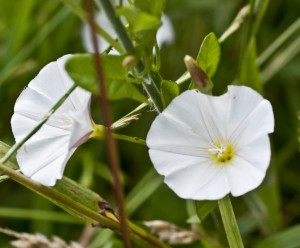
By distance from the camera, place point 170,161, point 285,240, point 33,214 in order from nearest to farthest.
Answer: point 170,161 → point 285,240 → point 33,214

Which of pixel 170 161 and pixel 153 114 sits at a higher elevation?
pixel 153 114

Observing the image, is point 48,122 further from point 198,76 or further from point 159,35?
point 159,35

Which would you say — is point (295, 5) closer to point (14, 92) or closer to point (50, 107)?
point (14, 92)

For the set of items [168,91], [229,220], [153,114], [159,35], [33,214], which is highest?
[159,35]

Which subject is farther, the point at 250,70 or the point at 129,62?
the point at 250,70

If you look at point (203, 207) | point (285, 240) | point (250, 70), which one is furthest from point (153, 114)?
point (203, 207)


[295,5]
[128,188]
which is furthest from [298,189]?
[295,5]

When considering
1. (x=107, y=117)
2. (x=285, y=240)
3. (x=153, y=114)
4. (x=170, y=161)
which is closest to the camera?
(x=107, y=117)

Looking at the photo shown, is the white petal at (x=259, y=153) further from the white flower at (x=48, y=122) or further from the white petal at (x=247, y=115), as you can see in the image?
the white flower at (x=48, y=122)

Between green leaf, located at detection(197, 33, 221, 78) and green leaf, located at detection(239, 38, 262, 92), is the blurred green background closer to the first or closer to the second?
green leaf, located at detection(239, 38, 262, 92)
